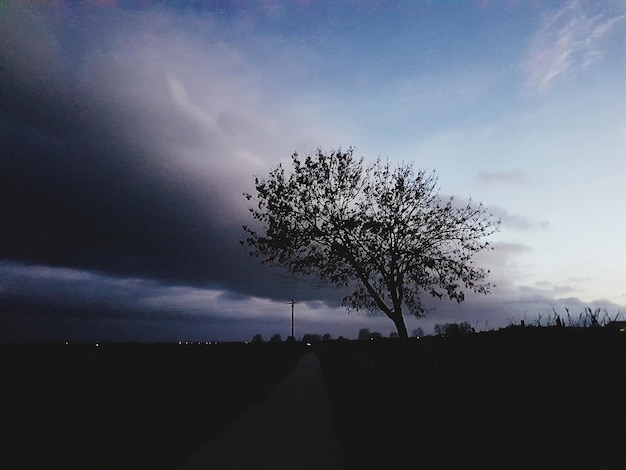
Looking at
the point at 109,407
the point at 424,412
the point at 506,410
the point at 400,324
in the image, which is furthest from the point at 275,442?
the point at 400,324

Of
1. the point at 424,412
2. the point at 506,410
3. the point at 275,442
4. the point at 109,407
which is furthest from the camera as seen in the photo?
the point at 109,407

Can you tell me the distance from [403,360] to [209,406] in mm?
8103

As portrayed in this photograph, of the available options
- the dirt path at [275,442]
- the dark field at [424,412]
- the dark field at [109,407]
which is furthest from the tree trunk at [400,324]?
the dark field at [109,407]

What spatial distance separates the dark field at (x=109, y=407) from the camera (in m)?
10.6

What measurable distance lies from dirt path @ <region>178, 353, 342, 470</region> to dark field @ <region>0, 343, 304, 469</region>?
64 cm

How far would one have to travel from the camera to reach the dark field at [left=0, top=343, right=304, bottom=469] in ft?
34.9

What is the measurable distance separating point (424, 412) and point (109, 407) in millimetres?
11391

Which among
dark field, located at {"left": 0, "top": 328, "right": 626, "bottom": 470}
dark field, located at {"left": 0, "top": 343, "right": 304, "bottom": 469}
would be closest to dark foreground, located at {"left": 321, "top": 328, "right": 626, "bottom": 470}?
dark field, located at {"left": 0, "top": 328, "right": 626, "bottom": 470}

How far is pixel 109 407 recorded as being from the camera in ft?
54.4

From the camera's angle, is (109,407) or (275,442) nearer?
(275,442)

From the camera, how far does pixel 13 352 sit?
1188 inches

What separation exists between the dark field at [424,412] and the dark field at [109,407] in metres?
0.07

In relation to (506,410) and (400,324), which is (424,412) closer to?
(506,410)

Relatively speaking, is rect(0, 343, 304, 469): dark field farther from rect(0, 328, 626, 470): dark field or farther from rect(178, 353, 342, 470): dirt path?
rect(178, 353, 342, 470): dirt path
